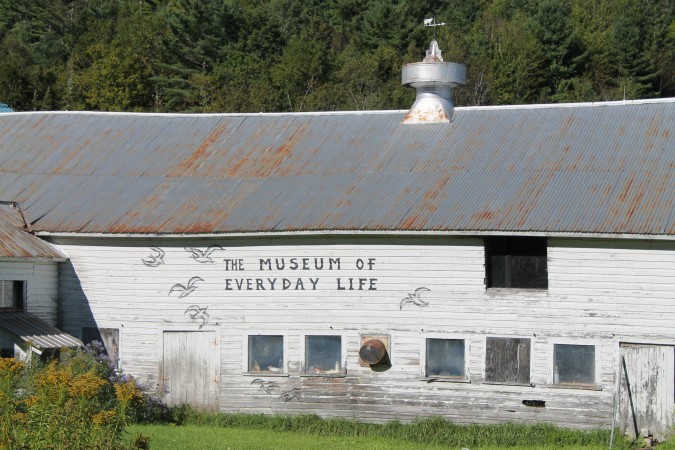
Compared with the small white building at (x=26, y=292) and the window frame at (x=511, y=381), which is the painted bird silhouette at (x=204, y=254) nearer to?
the small white building at (x=26, y=292)

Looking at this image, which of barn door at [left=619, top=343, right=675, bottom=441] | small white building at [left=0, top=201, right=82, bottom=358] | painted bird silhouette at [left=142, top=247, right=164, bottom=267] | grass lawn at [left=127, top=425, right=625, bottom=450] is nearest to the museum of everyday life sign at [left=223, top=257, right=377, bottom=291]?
painted bird silhouette at [left=142, top=247, right=164, bottom=267]

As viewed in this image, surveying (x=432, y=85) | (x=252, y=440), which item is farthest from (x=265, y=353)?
(x=432, y=85)

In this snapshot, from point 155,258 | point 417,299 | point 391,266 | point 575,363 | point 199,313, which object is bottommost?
point 575,363

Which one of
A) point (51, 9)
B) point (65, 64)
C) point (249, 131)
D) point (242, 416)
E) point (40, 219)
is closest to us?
point (242, 416)

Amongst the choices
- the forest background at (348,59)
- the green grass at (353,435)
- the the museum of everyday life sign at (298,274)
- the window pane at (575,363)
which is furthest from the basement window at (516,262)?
the forest background at (348,59)

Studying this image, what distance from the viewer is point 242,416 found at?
76.0 ft

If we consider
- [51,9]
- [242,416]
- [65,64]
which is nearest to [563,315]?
[242,416]

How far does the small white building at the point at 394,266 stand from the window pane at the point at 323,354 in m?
0.03

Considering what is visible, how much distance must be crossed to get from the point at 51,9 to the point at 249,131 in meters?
60.9

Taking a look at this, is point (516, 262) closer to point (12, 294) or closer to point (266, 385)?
point (266, 385)

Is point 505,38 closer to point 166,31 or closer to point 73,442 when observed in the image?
point 166,31

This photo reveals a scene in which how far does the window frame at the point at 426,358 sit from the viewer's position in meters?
22.0

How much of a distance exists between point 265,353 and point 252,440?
287 centimetres

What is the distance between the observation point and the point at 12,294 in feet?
78.2
